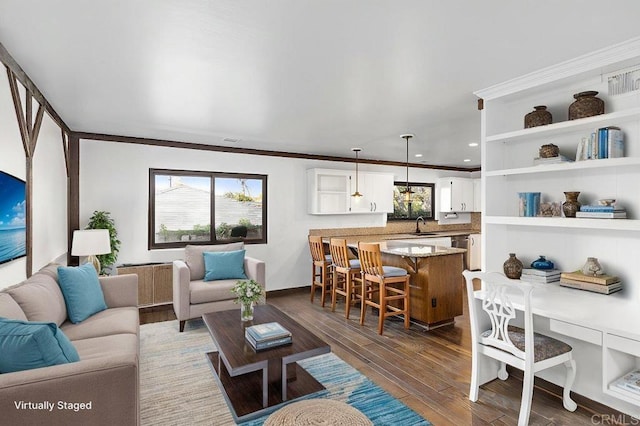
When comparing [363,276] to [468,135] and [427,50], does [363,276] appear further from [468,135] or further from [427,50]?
[427,50]

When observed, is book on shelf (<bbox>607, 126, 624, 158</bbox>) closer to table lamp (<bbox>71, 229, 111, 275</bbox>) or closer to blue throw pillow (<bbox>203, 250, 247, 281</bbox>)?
blue throw pillow (<bbox>203, 250, 247, 281</bbox>)

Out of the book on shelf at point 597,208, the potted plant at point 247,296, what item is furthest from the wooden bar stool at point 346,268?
the book on shelf at point 597,208

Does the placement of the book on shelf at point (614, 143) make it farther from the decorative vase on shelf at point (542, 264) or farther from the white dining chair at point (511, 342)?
the white dining chair at point (511, 342)

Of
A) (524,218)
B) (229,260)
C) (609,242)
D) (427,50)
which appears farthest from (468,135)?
(229,260)

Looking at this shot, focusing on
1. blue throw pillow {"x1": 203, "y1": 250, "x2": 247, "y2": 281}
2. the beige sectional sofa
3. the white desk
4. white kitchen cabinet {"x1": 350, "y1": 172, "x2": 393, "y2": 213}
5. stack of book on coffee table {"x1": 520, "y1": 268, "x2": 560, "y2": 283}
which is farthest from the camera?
white kitchen cabinet {"x1": 350, "y1": 172, "x2": 393, "y2": 213}

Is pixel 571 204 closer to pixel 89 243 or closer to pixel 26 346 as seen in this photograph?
pixel 26 346

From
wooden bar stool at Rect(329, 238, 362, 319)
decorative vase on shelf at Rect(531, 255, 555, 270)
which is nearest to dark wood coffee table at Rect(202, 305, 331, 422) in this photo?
wooden bar stool at Rect(329, 238, 362, 319)

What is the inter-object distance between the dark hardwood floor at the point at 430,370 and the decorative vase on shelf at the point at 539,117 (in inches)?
83.7

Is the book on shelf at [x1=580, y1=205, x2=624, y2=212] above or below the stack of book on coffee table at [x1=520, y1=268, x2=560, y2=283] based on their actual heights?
above

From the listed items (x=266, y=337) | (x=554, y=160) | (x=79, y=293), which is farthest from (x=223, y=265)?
(x=554, y=160)

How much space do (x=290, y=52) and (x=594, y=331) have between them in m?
2.53

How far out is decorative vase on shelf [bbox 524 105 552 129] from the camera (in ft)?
9.41

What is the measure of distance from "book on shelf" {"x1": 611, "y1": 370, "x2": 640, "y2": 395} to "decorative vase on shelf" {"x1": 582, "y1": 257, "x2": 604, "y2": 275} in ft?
2.35

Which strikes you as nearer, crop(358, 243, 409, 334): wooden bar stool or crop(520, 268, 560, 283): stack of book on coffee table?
crop(520, 268, 560, 283): stack of book on coffee table
